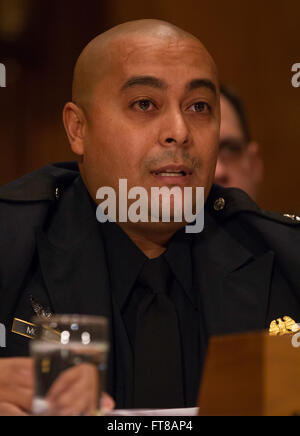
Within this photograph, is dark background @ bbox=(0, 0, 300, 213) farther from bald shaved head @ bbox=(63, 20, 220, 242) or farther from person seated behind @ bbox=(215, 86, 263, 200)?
bald shaved head @ bbox=(63, 20, 220, 242)

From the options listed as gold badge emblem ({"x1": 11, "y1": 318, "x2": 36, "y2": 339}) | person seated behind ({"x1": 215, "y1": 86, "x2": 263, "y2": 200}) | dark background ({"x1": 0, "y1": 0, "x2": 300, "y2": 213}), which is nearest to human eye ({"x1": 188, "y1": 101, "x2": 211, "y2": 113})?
gold badge emblem ({"x1": 11, "y1": 318, "x2": 36, "y2": 339})

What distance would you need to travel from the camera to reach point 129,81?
1.34 metres

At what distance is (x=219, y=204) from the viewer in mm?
1549

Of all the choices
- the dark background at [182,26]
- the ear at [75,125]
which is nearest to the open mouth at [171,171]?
the ear at [75,125]

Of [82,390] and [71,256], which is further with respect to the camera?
[71,256]

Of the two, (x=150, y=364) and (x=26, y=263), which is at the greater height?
(x=26, y=263)

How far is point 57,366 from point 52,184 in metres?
0.76

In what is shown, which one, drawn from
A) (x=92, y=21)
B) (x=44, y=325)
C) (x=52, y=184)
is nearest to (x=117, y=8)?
(x=92, y=21)

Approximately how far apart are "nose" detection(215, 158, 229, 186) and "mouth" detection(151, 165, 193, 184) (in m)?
1.07

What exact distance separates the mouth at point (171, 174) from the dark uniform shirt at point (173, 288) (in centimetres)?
Result: 17

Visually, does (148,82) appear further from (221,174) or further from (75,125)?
(221,174)

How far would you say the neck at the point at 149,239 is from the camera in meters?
1.43

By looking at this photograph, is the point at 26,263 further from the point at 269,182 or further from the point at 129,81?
the point at 269,182
